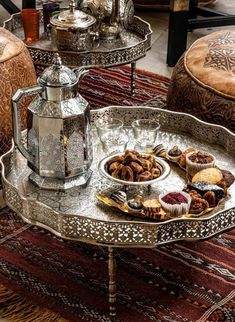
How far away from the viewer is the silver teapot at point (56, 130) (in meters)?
1.48

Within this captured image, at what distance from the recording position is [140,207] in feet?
4.63

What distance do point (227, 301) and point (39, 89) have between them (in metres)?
0.66

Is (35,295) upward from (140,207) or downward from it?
downward

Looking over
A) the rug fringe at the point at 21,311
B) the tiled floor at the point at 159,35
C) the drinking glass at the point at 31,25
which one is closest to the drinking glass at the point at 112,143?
the rug fringe at the point at 21,311

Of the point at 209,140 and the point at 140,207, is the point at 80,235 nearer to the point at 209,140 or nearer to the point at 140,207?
the point at 140,207

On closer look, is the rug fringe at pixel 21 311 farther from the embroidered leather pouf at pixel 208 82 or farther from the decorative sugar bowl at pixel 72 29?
the decorative sugar bowl at pixel 72 29

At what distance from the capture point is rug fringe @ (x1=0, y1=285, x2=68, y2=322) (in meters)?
1.56

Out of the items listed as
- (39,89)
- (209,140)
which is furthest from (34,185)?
(209,140)

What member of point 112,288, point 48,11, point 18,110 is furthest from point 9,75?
point 112,288

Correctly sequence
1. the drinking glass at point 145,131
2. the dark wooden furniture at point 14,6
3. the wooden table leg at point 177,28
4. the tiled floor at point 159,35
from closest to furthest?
the drinking glass at point 145,131
the wooden table leg at point 177,28
the tiled floor at point 159,35
the dark wooden furniture at point 14,6

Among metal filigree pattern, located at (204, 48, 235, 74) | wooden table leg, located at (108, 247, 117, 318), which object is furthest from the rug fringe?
metal filigree pattern, located at (204, 48, 235, 74)

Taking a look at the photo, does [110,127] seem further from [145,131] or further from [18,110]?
[18,110]

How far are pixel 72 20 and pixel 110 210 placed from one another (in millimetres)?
1054

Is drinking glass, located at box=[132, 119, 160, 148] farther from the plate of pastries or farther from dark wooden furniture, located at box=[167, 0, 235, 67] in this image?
dark wooden furniture, located at box=[167, 0, 235, 67]
